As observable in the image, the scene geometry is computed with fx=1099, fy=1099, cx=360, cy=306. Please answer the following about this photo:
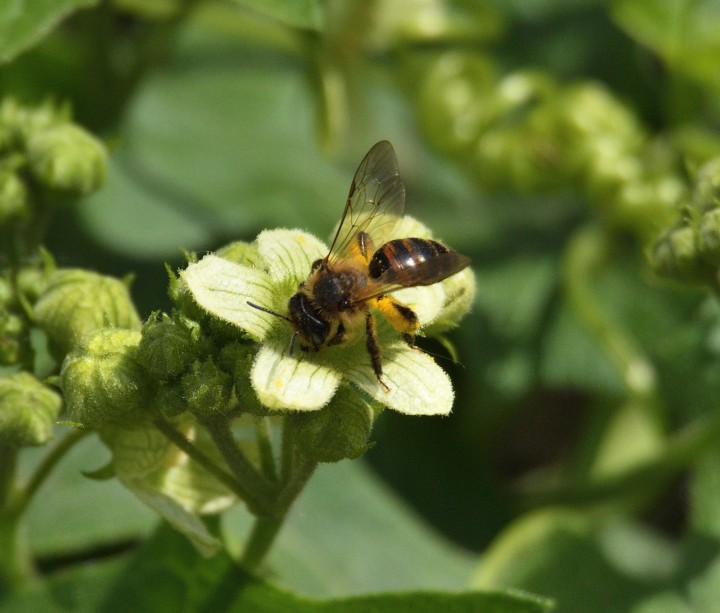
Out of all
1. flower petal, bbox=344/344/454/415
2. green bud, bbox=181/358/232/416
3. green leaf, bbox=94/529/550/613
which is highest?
flower petal, bbox=344/344/454/415

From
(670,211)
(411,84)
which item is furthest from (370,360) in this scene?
(411,84)

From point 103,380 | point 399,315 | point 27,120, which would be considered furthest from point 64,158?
point 399,315

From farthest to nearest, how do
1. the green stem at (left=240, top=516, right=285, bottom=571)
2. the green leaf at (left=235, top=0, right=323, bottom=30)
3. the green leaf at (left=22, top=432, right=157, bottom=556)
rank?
1. the green leaf at (left=22, top=432, right=157, bottom=556)
2. the green leaf at (left=235, top=0, right=323, bottom=30)
3. the green stem at (left=240, top=516, right=285, bottom=571)

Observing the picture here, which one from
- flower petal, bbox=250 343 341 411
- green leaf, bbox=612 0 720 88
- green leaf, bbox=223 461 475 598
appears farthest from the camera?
green leaf, bbox=612 0 720 88

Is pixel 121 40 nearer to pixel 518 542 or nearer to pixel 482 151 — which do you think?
pixel 482 151

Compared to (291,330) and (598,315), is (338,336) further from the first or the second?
(598,315)

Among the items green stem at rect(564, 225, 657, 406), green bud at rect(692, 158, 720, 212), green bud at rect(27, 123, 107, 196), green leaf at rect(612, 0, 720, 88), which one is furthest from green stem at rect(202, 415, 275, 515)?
green leaf at rect(612, 0, 720, 88)

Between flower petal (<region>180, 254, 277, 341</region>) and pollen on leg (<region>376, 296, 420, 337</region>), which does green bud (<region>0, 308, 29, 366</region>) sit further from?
pollen on leg (<region>376, 296, 420, 337</region>)
